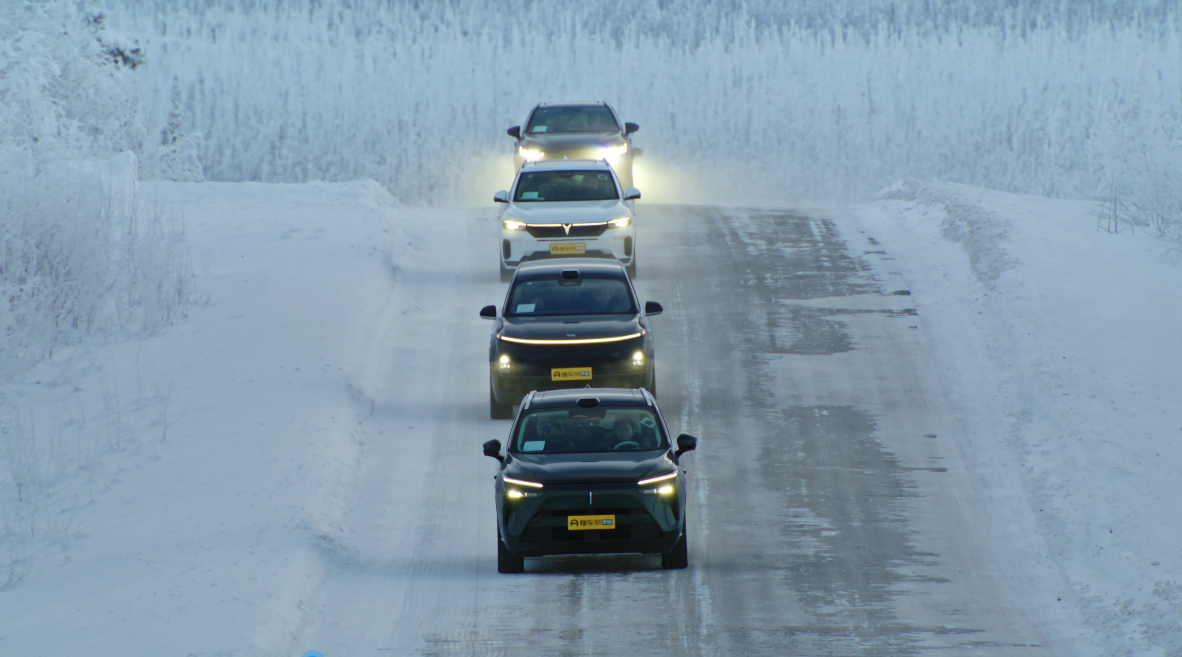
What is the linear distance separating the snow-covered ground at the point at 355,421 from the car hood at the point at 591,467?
107 cm

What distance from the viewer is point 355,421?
14.4 metres

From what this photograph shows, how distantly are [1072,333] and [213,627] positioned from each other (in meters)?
11.6

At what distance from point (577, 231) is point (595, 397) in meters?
8.23

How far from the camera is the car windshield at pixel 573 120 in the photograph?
2498cm

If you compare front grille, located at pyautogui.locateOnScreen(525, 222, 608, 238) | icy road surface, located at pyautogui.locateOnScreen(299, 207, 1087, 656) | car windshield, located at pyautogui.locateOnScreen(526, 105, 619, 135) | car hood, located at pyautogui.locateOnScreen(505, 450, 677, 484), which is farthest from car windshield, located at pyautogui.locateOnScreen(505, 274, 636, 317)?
car windshield, located at pyautogui.locateOnScreen(526, 105, 619, 135)

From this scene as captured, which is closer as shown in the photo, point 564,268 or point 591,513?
point 591,513

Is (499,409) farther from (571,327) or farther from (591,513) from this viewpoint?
(591,513)

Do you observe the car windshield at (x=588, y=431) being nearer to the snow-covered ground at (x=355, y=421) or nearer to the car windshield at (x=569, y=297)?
the snow-covered ground at (x=355, y=421)

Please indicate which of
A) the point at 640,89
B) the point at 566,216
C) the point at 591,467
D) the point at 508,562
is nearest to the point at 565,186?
the point at 566,216

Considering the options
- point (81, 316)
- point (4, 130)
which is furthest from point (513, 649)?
point (4, 130)

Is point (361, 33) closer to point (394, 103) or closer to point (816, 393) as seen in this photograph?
point (394, 103)

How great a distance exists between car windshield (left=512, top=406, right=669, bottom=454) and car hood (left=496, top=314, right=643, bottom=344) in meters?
3.20

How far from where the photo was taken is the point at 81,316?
18484 mm

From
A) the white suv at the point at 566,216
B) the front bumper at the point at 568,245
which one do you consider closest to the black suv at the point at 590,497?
the white suv at the point at 566,216
